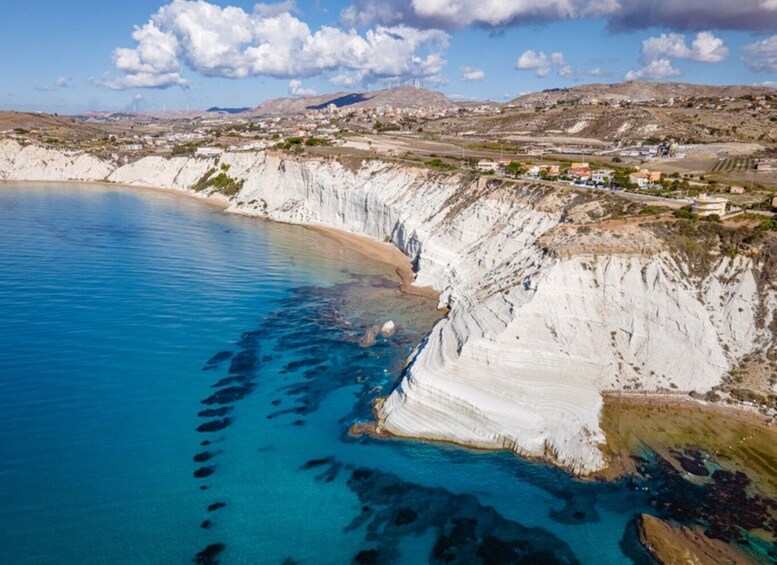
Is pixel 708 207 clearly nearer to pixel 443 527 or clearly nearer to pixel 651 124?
pixel 443 527

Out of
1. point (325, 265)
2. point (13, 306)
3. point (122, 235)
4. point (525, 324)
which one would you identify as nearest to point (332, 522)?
point (525, 324)

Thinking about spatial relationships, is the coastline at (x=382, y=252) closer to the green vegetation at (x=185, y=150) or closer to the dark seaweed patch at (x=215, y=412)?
the dark seaweed patch at (x=215, y=412)

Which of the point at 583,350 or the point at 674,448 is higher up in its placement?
the point at 583,350

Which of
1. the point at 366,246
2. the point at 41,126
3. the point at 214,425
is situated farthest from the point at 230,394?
the point at 41,126

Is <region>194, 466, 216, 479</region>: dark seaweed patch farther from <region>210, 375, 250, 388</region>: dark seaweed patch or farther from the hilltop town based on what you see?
the hilltop town

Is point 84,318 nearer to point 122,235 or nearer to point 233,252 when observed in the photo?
point 233,252

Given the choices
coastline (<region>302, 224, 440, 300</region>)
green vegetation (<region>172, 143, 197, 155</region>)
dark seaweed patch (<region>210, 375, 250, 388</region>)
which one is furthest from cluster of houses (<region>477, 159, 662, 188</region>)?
green vegetation (<region>172, 143, 197, 155</region>)

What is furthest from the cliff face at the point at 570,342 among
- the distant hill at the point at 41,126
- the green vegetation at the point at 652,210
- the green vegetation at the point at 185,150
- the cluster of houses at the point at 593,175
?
the distant hill at the point at 41,126

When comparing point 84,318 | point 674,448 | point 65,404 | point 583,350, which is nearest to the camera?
point 674,448
